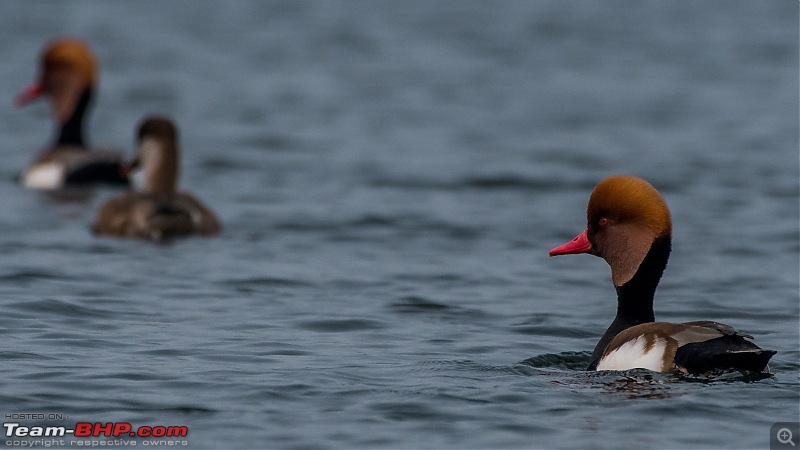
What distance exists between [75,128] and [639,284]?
1054 cm

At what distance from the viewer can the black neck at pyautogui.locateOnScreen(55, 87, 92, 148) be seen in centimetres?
1752

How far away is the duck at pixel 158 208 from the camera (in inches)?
506

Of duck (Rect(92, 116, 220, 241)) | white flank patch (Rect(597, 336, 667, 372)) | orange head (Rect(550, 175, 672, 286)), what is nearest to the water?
white flank patch (Rect(597, 336, 667, 372))

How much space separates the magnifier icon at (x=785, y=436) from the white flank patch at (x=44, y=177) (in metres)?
10.6

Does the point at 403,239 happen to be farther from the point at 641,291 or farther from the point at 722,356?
the point at 722,356

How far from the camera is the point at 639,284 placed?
8391 millimetres

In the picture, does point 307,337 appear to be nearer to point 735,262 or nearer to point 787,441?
→ point 787,441

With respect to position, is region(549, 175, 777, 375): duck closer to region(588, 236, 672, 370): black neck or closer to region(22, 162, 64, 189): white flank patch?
region(588, 236, 672, 370): black neck

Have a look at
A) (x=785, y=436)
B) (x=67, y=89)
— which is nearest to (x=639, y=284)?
(x=785, y=436)

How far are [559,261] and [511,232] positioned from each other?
1.23 metres

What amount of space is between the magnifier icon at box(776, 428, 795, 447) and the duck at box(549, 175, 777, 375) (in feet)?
2.11

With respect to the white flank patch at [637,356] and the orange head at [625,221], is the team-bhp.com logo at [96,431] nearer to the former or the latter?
the white flank patch at [637,356]

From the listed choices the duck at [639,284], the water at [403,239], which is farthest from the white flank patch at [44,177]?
the duck at [639,284]

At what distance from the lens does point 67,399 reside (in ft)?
24.2
